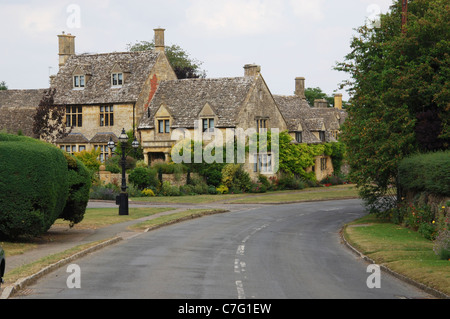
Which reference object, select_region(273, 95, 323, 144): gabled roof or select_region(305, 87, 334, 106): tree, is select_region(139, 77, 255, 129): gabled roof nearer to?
select_region(273, 95, 323, 144): gabled roof

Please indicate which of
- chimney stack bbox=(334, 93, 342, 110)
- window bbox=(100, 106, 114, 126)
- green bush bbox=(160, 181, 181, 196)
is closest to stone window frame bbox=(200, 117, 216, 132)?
green bush bbox=(160, 181, 181, 196)

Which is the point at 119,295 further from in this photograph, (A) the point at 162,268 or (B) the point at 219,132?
(B) the point at 219,132

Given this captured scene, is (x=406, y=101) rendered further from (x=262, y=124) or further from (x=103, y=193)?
(x=262, y=124)

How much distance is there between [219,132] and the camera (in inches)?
2313

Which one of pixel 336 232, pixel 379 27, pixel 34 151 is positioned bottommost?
pixel 336 232

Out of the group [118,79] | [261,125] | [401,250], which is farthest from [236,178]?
[401,250]

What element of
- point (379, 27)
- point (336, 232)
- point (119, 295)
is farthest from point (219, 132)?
point (119, 295)

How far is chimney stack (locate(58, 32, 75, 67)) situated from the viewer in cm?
7119

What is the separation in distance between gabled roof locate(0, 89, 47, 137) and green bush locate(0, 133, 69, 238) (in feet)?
147

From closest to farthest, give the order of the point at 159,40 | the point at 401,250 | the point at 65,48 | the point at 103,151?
the point at 401,250 → the point at 103,151 → the point at 159,40 → the point at 65,48

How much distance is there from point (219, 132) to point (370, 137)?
2832 centimetres

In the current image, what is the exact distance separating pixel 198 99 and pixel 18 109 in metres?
22.7

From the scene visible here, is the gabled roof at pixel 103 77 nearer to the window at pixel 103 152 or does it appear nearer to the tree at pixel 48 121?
the tree at pixel 48 121

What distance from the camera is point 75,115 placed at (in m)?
→ 65.9
